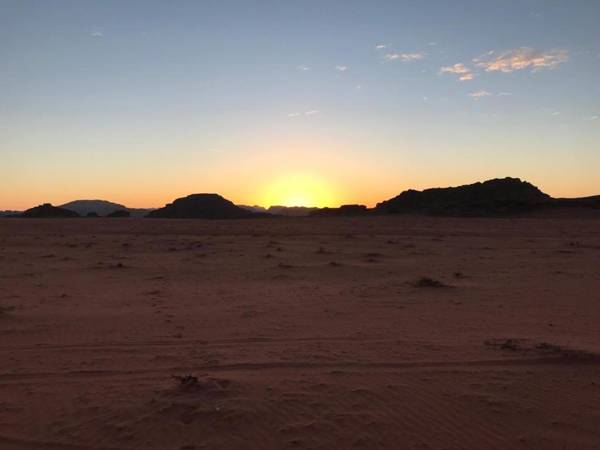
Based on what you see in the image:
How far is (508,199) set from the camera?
46000 millimetres

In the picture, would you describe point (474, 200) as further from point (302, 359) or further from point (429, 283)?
point (302, 359)

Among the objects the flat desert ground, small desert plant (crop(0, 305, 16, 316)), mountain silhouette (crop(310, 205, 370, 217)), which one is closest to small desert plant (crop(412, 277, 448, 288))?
the flat desert ground

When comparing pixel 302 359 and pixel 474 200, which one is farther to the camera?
pixel 474 200

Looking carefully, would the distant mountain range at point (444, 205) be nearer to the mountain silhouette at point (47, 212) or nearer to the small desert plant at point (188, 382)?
the mountain silhouette at point (47, 212)

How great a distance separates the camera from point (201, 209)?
174 ft

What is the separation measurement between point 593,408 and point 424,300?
4.85 meters

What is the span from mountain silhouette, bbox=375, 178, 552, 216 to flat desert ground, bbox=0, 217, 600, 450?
105 feet

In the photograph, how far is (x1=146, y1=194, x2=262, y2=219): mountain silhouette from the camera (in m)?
51.2

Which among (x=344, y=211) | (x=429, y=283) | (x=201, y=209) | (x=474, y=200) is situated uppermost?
(x=201, y=209)

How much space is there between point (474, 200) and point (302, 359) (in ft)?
144

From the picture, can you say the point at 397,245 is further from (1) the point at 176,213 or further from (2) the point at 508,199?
(1) the point at 176,213

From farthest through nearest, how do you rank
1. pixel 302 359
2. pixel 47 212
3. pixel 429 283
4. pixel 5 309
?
1. pixel 47 212
2. pixel 429 283
3. pixel 5 309
4. pixel 302 359

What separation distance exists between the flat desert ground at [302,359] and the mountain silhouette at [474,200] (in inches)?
1254

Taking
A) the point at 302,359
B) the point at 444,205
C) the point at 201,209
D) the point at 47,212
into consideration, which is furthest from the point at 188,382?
the point at 47,212
